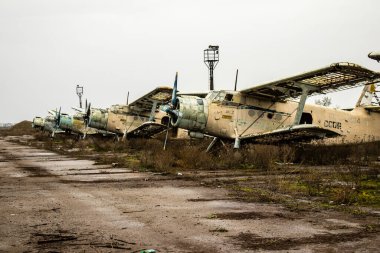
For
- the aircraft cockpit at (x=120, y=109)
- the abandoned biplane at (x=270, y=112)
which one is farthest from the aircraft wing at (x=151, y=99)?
the abandoned biplane at (x=270, y=112)

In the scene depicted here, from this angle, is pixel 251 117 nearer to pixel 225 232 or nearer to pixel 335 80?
pixel 335 80

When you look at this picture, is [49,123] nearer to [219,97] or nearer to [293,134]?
[219,97]

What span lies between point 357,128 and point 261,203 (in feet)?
45.5

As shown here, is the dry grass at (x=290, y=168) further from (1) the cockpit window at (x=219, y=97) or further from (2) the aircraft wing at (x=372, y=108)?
(1) the cockpit window at (x=219, y=97)

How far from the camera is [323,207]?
6211 mm

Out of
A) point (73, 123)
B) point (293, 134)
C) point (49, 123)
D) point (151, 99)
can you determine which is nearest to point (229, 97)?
point (293, 134)

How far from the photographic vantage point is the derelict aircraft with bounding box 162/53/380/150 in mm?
14656

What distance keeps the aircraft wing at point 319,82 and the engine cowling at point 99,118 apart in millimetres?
16718

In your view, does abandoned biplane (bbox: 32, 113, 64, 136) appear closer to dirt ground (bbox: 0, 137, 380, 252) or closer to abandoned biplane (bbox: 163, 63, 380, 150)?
abandoned biplane (bbox: 163, 63, 380, 150)

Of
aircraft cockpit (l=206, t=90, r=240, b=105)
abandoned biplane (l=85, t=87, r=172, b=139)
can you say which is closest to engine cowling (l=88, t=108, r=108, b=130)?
abandoned biplane (l=85, t=87, r=172, b=139)

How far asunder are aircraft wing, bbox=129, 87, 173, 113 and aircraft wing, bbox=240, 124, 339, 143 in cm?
926

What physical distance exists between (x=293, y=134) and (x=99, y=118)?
1932 centimetres

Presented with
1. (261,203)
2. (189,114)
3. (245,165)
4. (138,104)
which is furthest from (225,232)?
(138,104)

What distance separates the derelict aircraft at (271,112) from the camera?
1466 cm
